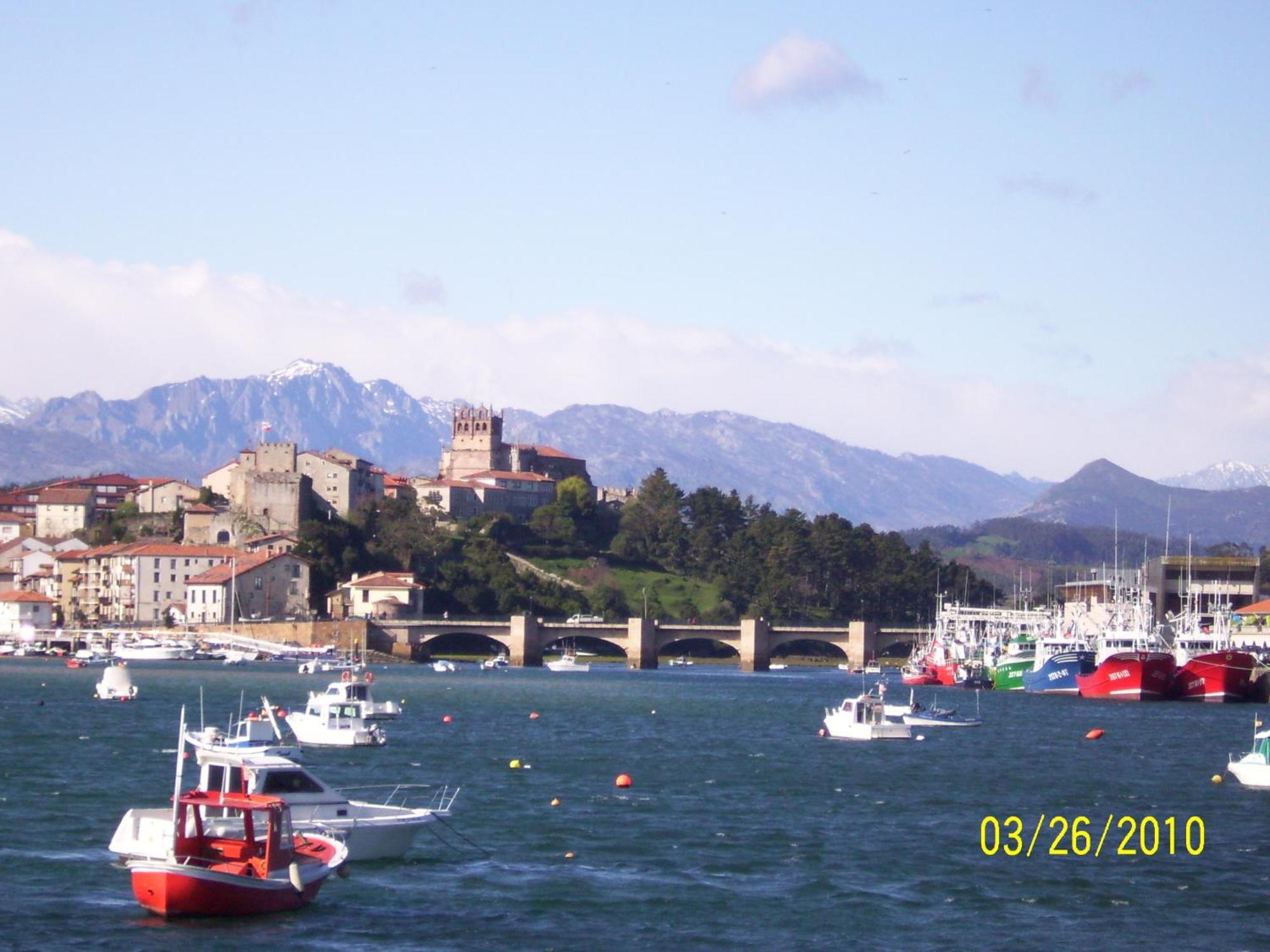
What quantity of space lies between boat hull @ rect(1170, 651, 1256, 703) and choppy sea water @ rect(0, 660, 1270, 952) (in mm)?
26531

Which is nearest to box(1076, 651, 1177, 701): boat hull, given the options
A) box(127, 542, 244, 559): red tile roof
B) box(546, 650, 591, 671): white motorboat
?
box(546, 650, 591, 671): white motorboat

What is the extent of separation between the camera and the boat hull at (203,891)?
32.7 m

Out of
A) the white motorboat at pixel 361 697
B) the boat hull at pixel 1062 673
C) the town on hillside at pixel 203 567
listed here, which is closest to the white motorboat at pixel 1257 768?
the white motorboat at pixel 361 697

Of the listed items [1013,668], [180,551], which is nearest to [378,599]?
[180,551]

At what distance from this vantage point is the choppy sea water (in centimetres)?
3397

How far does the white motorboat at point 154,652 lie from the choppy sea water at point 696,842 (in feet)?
214

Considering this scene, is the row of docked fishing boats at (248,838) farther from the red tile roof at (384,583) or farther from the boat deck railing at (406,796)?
the red tile roof at (384,583)

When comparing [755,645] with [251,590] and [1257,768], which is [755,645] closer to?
[251,590]

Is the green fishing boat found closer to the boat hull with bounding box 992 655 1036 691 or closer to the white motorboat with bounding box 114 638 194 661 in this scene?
the boat hull with bounding box 992 655 1036 691

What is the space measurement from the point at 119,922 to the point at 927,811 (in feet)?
80.3

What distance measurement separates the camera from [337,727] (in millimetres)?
67000

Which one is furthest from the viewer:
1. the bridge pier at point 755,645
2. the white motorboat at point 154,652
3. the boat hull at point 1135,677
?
the bridge pier at point 755,645

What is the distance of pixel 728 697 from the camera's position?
11556 cm

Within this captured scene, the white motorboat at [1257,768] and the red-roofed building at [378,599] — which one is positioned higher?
the red-roofed building at [378,599]
